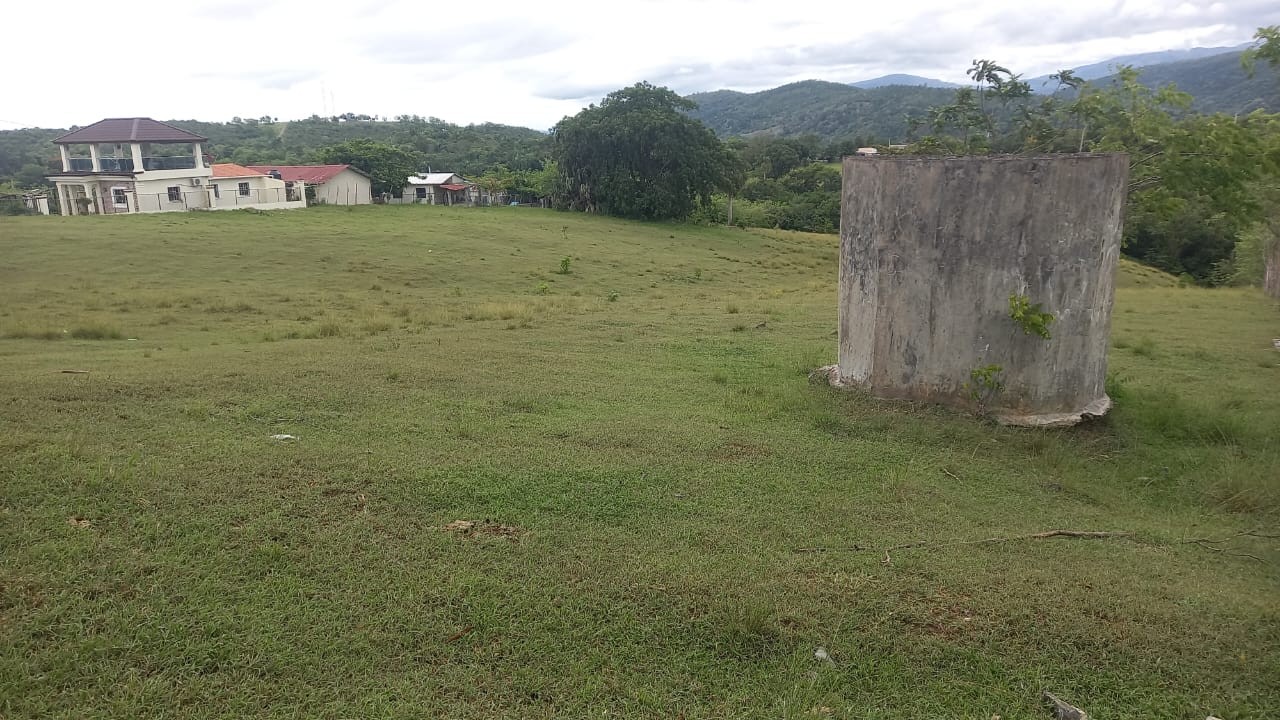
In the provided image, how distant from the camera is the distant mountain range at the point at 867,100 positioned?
68438 millimetres

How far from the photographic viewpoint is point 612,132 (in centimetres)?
4284

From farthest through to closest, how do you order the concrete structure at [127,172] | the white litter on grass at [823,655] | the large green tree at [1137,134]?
the concrete structure at [127,172], the large green tree at [1137,134], the white litter on grass at [823,655]

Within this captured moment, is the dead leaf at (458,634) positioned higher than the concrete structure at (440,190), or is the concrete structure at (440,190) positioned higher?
the concrete structure at (440,190)

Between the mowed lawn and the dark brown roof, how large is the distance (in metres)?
32.2

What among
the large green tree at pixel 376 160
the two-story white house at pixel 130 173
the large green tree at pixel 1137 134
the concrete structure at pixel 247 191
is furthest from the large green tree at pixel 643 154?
the large green tree at pixel 1137 134

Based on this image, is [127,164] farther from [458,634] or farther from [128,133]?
[458,634]

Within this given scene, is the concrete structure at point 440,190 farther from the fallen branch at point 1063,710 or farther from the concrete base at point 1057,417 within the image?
the fallen branch at point 1063,710

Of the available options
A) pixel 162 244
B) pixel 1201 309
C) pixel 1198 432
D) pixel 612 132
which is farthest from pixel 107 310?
pixel 612 132

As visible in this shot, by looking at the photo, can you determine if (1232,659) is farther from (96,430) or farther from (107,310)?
(107,310)

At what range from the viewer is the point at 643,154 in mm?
43219

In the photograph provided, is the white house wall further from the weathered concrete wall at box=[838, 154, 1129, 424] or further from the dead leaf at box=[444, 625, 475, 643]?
the dead leaf at box=[444, 625, 475, 643]

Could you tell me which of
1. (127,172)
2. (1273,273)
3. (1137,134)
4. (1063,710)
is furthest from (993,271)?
(127,172)

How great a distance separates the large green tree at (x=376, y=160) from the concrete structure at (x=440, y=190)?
10.0 ft

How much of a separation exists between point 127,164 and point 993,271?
41959 mm
